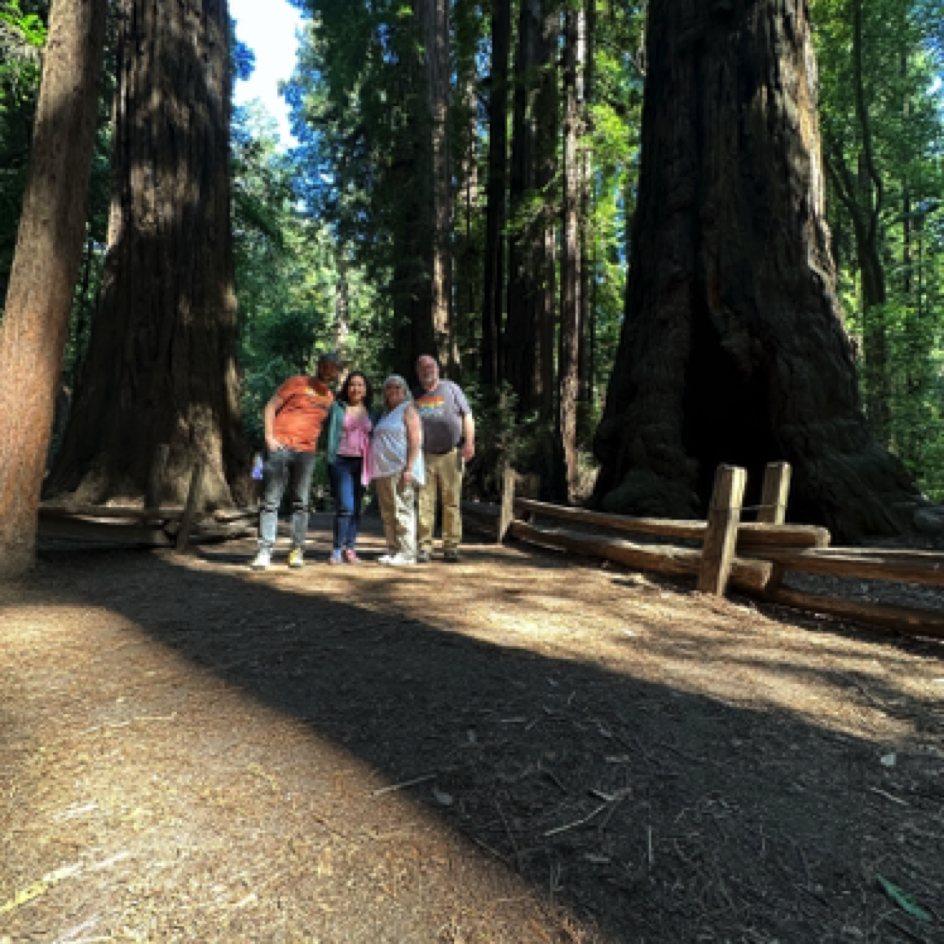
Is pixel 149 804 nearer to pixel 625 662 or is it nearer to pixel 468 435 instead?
pixel 625 662

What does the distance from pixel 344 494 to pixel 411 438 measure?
3.00ft

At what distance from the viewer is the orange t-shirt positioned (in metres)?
6.25

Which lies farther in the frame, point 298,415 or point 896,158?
point 896,158

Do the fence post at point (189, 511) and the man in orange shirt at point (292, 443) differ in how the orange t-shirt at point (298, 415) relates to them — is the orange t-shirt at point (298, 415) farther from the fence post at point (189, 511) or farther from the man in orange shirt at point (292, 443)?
the fence post at point (189, 511)

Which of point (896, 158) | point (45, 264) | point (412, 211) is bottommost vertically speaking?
point (45, 264)

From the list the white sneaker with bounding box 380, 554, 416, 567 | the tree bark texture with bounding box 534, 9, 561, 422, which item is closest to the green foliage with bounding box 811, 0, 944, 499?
the tree bark texture with bounding box 534, 9, 561, 422

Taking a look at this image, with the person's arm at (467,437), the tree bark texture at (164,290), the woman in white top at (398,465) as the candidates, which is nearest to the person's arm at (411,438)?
the woman in white top at (398,465)

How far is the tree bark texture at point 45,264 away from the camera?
5316mm

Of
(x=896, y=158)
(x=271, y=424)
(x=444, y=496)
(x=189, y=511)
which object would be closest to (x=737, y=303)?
(x=444, y=496)

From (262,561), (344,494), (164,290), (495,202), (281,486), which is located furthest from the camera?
(495,202)

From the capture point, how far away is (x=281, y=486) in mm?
6324

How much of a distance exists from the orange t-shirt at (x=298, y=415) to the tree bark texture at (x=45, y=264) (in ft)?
6.07

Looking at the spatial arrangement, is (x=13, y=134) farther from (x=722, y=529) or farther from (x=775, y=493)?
(x=775, y=493)

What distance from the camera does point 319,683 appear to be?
3.29 metres
